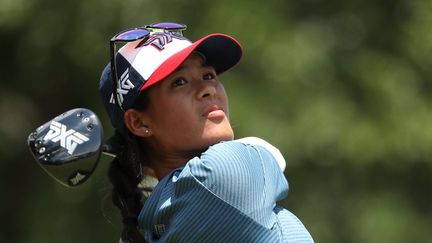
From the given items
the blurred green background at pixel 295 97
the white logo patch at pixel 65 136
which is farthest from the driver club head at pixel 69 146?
the blurred green background at pixel 295 97

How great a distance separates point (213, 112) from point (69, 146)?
450mm

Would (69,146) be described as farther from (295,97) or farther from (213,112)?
(295,97)

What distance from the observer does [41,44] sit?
828 cm

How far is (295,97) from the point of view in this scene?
8.22 meters

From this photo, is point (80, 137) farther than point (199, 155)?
No

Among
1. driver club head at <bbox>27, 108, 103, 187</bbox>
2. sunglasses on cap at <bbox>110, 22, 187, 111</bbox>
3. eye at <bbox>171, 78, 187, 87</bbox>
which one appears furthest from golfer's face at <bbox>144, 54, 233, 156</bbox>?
driver club head at <bbox>27, 108, 103, 187</bbox>

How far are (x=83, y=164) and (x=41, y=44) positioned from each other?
522cm

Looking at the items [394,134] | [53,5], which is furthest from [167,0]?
[394,134]

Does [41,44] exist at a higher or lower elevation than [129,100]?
lower

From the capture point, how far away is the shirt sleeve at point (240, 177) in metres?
3.07

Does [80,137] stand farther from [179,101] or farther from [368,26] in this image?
[368,26]

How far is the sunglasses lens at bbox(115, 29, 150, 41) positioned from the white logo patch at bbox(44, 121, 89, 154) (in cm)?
35

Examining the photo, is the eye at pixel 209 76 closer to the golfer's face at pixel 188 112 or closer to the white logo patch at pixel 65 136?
the golfer's face at pixel 188 112

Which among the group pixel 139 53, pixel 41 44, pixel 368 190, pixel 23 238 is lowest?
pixel 23 238
